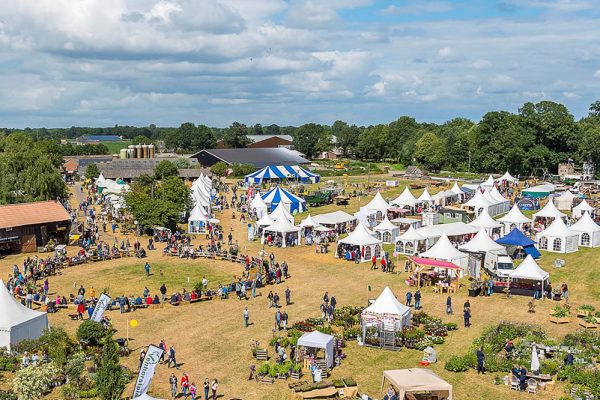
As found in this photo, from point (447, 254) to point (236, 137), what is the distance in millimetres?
103307

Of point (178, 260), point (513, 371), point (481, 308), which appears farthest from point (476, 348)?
point (178, 260)

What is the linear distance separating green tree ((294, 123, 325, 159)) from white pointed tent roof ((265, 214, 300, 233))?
274 ft

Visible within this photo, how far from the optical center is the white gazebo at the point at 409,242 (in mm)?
35656

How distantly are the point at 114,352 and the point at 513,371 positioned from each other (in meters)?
11.6

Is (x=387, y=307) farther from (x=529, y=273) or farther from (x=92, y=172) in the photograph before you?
(x=92, y=172)

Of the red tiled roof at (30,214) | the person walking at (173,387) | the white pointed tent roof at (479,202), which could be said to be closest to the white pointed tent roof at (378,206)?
the white pointed tent roof at (479,202)

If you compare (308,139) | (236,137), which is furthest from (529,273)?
(236,137)

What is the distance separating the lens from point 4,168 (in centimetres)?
4803

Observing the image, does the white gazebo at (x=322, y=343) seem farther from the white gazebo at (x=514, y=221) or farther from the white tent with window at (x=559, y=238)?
the white gazebo at (x=514, y=221)

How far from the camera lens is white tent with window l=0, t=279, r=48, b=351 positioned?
68.7 ft

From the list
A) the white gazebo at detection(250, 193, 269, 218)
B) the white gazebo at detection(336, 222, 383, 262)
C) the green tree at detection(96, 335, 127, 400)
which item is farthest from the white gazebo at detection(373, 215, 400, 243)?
the green tree at detection(96, 335, 127, 400)

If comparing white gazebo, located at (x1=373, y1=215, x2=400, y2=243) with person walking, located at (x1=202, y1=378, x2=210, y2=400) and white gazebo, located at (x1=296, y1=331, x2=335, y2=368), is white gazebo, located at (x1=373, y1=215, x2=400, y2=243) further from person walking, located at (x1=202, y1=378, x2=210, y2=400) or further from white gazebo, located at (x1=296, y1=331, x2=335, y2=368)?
person walking, located at (x1=202, y1=378, x2=210, y2=400)

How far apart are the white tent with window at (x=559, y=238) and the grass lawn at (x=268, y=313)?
0.75 meters

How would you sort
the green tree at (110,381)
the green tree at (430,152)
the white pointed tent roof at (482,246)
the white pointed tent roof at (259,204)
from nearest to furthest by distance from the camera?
the green tree at (110,381) → the white pointed tent roof at (482,246) → the white pointed tent roof at (259,204) → the green tree at (430,152)
